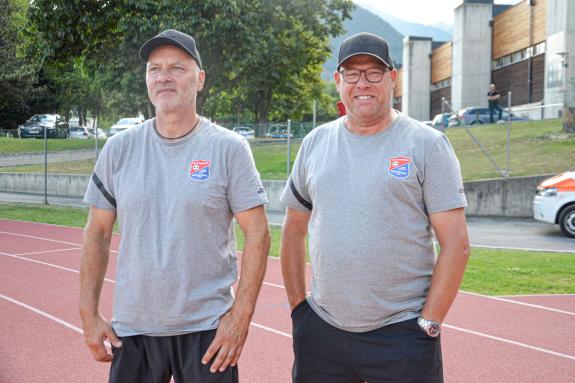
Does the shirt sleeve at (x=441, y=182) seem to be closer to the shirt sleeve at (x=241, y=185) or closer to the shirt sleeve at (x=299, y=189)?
the shirt sleeve at (x=299, y=189)

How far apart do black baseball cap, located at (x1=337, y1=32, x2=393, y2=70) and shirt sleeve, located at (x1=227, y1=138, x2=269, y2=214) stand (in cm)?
59

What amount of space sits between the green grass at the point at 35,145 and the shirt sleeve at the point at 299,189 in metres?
25.9

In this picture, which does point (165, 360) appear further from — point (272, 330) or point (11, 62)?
point (11, 62)

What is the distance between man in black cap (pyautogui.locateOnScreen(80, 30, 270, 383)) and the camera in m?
2.65

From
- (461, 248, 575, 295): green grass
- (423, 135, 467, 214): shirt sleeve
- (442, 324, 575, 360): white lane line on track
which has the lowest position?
(442, 324, 575, 360): white lane line on track

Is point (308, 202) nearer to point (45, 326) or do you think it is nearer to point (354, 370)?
point (354, 370)

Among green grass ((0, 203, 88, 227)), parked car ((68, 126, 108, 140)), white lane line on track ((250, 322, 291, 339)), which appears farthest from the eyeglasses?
parked car ((68, 126, 108, 140))

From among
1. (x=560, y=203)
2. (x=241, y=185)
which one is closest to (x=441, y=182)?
(x=241, y=185)

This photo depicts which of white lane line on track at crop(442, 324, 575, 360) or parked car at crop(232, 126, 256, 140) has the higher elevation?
parked car at crop(232, 126, 256, 140)

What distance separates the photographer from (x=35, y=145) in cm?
3167

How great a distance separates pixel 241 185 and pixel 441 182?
Answer: 80 centimetres

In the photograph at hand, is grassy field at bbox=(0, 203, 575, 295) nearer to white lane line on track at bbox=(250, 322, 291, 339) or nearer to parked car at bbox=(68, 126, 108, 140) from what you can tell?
white lane line on track at bbox=(250, 322, 291, 339)

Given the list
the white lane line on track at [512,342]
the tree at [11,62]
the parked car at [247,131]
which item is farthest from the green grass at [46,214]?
the white lane line on track at [512,342]

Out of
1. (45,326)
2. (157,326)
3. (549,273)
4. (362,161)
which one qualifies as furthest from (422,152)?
(549,273)
